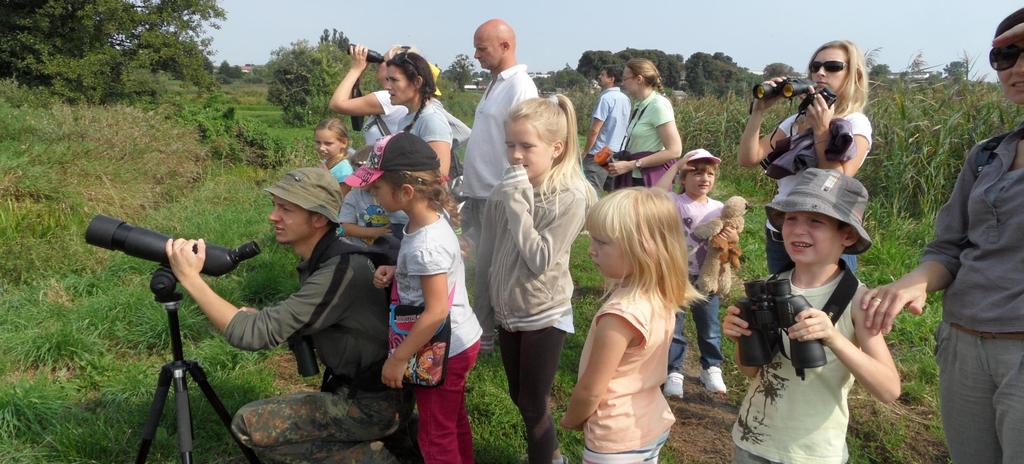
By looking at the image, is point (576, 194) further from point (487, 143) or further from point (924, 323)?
point (924, 323)

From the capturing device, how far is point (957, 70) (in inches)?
320

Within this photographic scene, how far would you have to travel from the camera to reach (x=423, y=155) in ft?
8.56

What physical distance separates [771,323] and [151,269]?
16.3 feet

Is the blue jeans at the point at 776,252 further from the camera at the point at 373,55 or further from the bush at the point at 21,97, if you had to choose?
the bush at the point at 21,97

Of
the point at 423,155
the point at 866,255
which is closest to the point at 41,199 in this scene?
the point at 423,155

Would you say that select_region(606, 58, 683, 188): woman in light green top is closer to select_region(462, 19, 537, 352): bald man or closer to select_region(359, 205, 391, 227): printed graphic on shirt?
select_region(462, 19, 537, 352): bald man

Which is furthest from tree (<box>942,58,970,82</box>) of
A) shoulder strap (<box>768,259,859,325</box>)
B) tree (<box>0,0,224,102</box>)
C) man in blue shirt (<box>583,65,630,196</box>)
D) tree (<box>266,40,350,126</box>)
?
tree (<box>266,40,350,126</box>)

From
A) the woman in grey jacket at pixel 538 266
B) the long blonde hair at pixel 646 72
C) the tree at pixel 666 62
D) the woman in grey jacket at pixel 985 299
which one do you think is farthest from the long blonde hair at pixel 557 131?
the tree at pixel 666 62

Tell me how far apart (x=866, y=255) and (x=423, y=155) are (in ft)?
16.7

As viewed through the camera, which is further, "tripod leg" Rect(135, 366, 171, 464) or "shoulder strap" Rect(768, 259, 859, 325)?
"tripod leg" Rect(135, 366, 171, 464)

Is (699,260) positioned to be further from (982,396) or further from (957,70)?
(957,70)

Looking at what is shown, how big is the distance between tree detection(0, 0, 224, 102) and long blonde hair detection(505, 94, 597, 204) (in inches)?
603

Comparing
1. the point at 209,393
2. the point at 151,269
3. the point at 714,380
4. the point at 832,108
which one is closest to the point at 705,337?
the point at 714,380

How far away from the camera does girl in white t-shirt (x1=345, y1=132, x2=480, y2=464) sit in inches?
97.4
